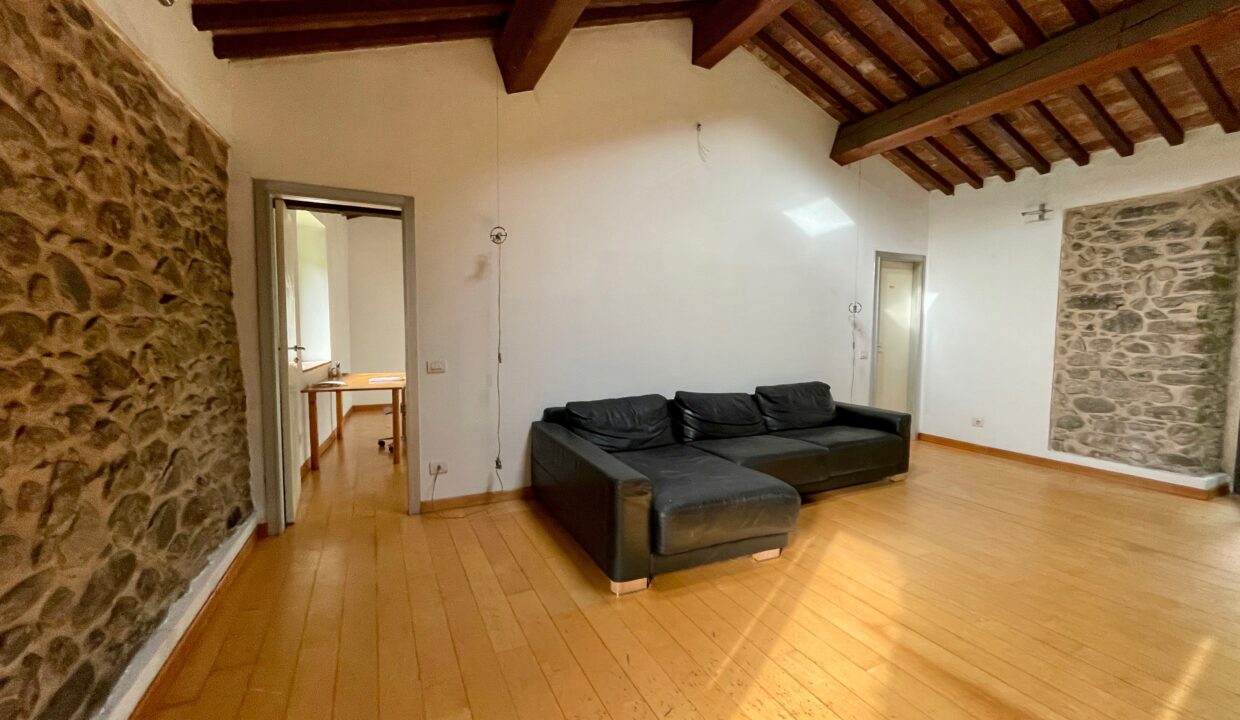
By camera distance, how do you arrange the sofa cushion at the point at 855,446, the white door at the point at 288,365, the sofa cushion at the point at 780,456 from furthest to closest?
the sofa cushion at the point at 855,446 < the sofa cushion at the point at 780,456 < the white door at the point at 288,365

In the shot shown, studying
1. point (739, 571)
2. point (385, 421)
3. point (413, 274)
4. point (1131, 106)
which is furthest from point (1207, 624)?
point (385, 421)

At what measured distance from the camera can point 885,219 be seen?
17.5 ft

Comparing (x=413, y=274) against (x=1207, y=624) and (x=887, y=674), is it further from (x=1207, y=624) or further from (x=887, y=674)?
(x=1207, y=624)

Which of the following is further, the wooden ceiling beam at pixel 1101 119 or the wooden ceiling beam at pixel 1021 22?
the wooden ceiling beam at pixel 1101 119

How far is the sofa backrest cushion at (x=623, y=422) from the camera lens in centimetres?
352

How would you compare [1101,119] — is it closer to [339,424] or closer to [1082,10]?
[1082,10]

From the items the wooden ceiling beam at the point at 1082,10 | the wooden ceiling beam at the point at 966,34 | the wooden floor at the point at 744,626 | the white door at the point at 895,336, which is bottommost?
the wooden floor at the point at 744,626

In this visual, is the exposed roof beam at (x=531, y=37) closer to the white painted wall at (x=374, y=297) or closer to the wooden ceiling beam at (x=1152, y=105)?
the wooden ceiling beam at (x=1152, y=105)

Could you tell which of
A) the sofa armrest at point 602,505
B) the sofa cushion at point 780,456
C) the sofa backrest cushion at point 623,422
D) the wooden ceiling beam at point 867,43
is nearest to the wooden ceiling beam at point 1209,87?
the wooden ceiling beam at point 867,43

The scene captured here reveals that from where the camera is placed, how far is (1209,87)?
11.2 ft

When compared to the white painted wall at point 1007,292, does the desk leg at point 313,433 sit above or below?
below

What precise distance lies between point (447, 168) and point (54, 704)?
301cm

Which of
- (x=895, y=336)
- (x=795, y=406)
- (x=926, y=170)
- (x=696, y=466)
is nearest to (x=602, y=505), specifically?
(x=696, y=466)

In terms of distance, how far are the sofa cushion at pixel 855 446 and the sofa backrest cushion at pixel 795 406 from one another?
0.37 ft
